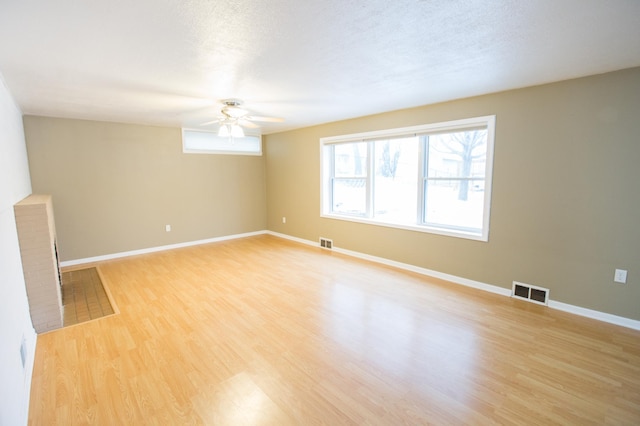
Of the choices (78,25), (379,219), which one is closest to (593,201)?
(379,219)

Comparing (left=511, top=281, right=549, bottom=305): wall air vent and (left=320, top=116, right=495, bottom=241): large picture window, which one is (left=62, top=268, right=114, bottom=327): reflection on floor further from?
(left=511, top=281, right=549, bottom=305): wall air vent

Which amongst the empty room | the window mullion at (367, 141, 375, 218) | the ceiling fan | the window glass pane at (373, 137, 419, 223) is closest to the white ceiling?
the empty room

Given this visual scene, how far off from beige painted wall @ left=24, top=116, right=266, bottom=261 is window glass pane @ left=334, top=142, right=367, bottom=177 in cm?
224

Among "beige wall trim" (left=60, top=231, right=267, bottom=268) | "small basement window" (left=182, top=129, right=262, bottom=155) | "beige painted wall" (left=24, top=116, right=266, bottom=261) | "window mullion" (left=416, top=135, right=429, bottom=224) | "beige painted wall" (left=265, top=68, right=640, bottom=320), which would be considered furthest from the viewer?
"small basement window" (left=182, top=129, right=262, bottom=155)

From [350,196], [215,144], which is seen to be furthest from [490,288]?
[215,144]

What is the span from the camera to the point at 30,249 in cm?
260

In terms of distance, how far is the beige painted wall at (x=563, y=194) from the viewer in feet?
8.68

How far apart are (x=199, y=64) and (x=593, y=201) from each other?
12.5ft

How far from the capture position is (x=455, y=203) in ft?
12.7

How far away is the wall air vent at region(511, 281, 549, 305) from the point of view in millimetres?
3148

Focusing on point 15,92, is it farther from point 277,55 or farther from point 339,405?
point 339,405

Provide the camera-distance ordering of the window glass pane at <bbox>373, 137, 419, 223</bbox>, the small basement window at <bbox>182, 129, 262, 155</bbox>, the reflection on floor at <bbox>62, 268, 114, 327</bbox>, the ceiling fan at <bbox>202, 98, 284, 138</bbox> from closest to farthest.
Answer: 1. the reflection on floor at <bbox>62, 268, 114, 327</bbox>
2. the ceiling fan at <bbox>202, 98, 284, 138</bbox>
3. the window glass pane at <bbox>373, 137, 419, 223</bbox>
4. the small basement window at <bbox>182, 129, 262, 155</bbox>

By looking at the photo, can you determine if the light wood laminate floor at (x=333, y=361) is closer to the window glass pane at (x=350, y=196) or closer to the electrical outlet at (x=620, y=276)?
Answer: the electrical outlet at (x=620, y=276)

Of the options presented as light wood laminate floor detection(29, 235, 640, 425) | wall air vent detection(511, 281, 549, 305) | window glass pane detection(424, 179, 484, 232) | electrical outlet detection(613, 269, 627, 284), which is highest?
window glass pane detection(424, 179, 484, 232)
